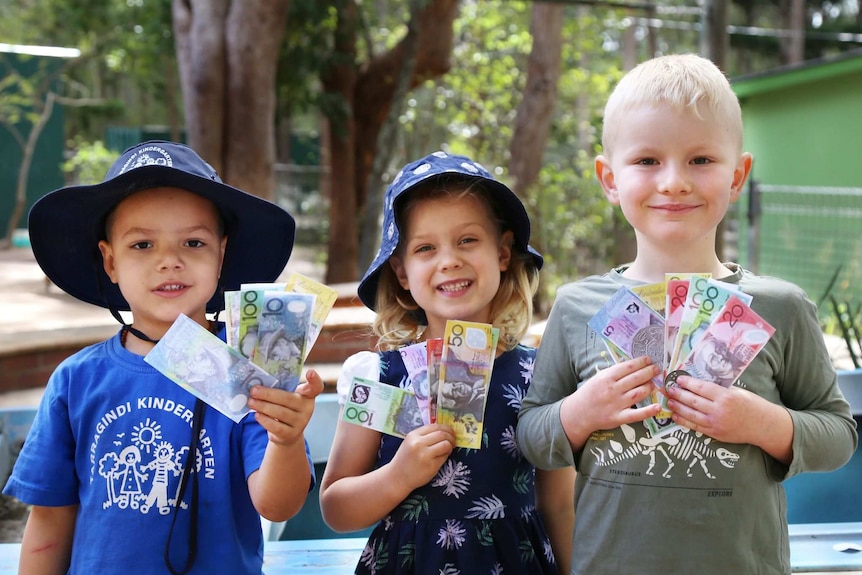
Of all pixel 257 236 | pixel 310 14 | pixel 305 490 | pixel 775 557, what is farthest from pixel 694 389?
pixel 310 14

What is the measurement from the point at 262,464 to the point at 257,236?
0.59m

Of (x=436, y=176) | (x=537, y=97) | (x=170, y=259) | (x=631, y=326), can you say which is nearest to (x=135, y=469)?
(x=170, y=259)

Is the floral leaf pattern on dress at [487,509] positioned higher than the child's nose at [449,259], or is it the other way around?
the child's nose at [449,259]

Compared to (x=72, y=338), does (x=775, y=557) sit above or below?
above

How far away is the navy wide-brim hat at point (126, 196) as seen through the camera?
72.8 inches

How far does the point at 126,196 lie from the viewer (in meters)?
1.89

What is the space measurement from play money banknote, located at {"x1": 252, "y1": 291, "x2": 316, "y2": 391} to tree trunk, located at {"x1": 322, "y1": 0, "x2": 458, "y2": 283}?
328 inches

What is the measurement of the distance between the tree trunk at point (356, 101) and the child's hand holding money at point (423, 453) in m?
8.21

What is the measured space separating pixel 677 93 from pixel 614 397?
60 cm

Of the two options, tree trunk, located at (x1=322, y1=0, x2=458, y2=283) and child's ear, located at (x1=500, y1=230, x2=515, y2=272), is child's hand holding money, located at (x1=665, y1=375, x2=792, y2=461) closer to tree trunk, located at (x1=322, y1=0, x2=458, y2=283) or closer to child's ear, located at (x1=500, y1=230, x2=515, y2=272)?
child's ear, located at (x1=500, y1=230, x2=515, y2=272)

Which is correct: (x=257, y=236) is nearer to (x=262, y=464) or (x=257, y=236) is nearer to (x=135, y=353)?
(x=135, y=353)

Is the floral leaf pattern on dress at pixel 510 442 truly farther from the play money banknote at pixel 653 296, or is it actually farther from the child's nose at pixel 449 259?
the play money banknote at pixel 653 296

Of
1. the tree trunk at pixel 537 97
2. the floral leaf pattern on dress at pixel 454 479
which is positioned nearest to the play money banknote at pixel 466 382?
the floral leaf pattern on dress at pixel 454 479

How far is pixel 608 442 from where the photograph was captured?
5.61 ft
